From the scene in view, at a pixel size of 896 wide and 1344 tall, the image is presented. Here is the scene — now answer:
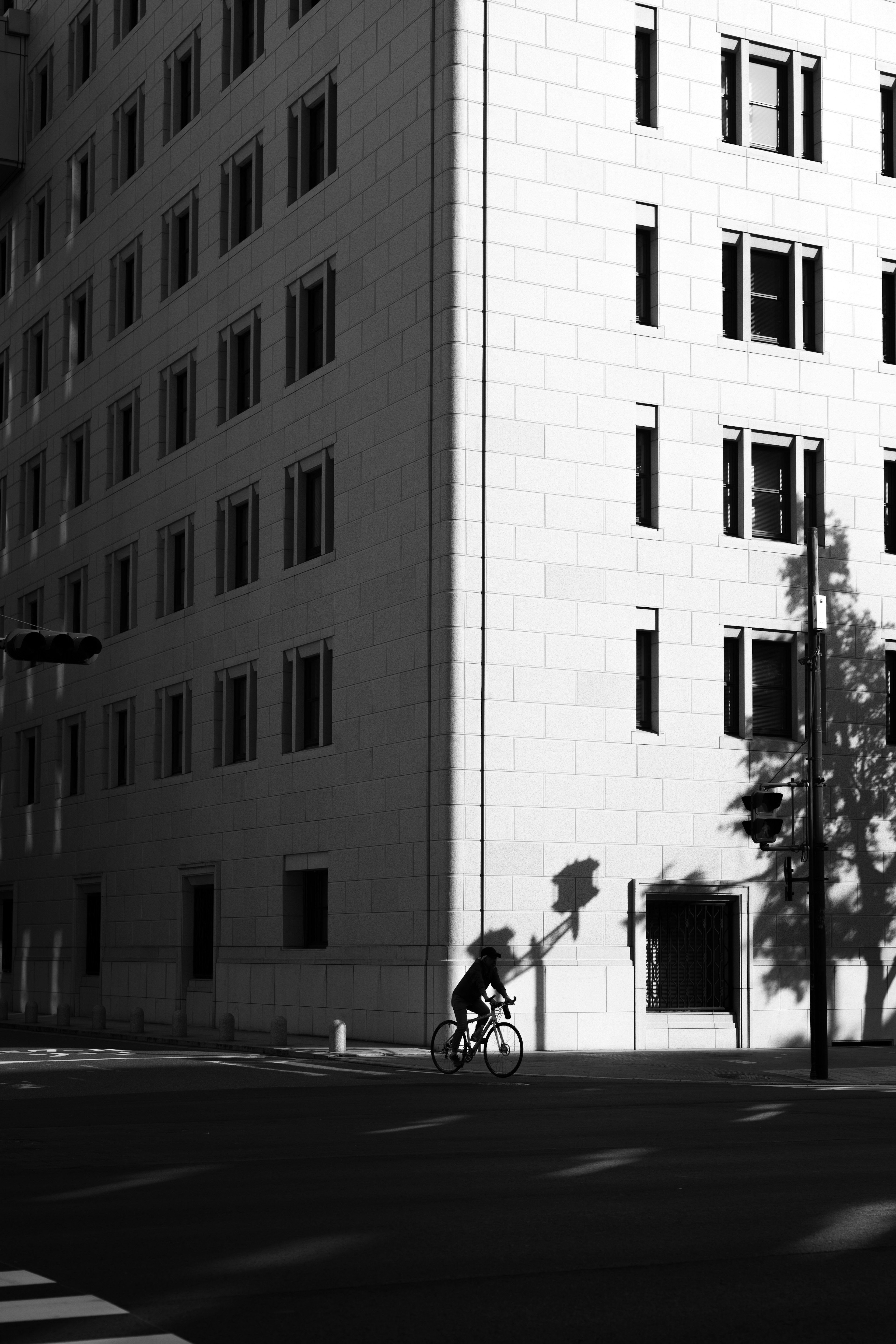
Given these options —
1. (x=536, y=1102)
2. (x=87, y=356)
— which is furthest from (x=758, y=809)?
(x=87, y=356)

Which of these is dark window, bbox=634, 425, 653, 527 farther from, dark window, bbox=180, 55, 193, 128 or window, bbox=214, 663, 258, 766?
dark window, bbox=180, 55, 193, 128

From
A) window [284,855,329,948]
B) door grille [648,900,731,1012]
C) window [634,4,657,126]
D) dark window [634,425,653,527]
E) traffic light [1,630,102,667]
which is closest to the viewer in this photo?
traffic light [1,630,102,667]

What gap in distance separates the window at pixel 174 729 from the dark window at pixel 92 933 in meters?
6.65

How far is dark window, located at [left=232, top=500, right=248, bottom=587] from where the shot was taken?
41.8m

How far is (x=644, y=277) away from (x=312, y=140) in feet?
28.4

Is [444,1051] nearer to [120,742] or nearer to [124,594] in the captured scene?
[120,742]

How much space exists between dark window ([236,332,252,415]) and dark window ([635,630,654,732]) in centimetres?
1228

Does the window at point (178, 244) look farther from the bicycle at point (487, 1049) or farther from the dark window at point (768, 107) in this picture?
the bicycle at point (487, 1049)

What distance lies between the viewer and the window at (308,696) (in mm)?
37062

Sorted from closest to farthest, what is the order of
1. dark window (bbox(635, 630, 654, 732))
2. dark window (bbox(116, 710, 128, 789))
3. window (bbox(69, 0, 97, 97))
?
dark window (bbox(635, 630, 654, 732)) < dark window (bbox(116, 710, 128, 789)) < window (bbox(69, 0, 97, 97))

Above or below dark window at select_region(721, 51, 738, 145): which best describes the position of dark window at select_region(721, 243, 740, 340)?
below

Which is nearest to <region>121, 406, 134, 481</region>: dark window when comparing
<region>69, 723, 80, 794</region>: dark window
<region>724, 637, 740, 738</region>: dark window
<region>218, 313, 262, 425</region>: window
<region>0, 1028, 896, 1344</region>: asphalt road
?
<region>218, 313, 262, 425</region>: window

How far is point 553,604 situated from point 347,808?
585cm

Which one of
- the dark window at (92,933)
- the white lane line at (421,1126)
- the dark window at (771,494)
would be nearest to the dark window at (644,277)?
the dark window at (771,494)
